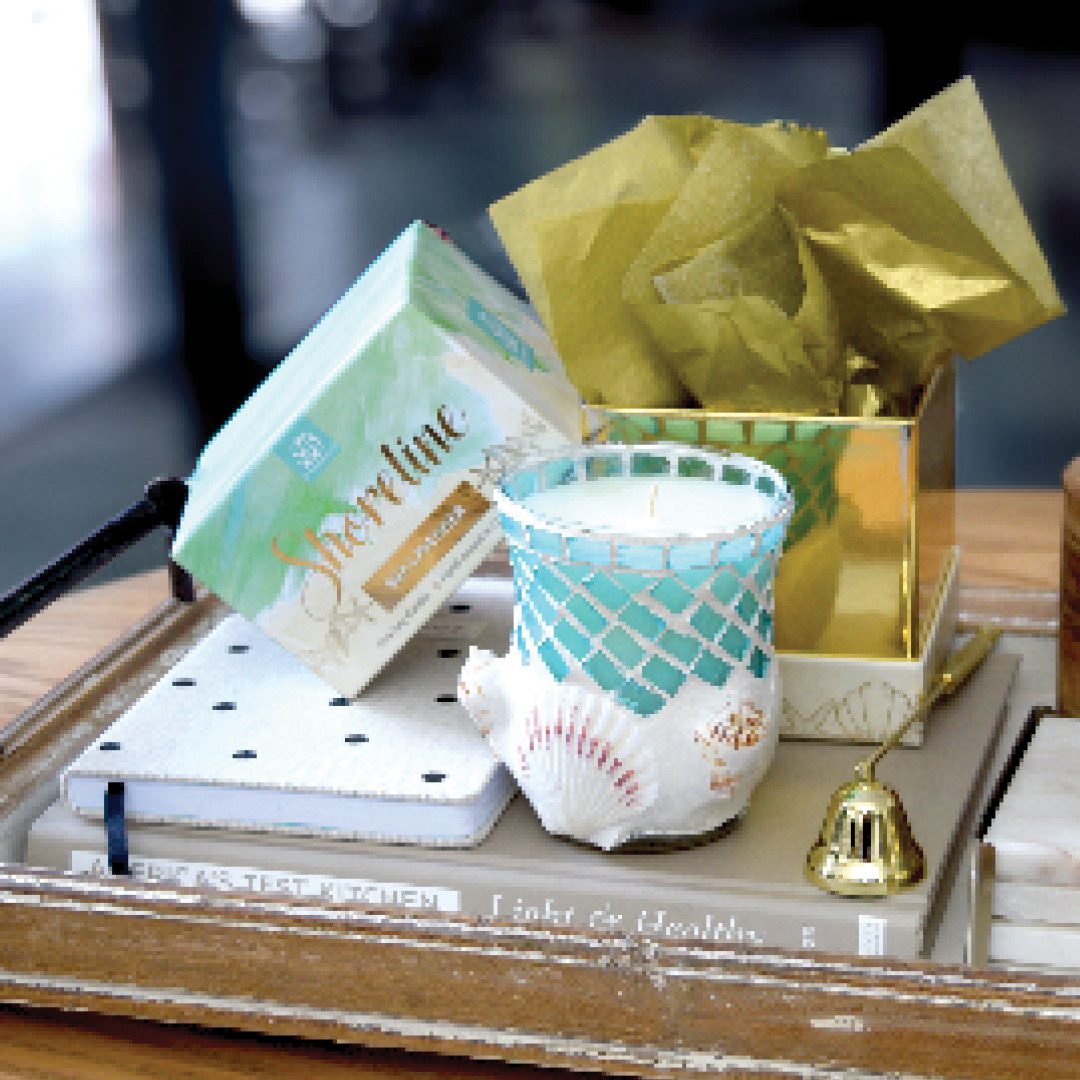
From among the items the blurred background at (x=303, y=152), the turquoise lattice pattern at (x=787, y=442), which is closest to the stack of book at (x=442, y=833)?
the turquoise lattice pattern at (x=787, y=442)

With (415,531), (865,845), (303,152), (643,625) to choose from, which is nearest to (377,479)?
(415,531)

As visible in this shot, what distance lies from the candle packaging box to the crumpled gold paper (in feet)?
0.14

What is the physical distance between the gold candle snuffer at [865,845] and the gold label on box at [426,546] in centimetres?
20

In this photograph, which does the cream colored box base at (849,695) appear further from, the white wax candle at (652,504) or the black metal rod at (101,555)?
the black metal rod at (101,555)

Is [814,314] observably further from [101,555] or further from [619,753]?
[101,555]

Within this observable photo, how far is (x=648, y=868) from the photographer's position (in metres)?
0.62

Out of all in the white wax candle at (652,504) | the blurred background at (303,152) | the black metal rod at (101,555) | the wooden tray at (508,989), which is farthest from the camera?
the blurred background at (303,152)

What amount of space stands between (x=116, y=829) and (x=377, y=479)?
18 centimetres

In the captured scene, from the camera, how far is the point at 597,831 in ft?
2.06

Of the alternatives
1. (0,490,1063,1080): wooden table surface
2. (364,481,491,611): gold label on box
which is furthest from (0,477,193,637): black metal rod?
(364,481,491,611): gold label on box

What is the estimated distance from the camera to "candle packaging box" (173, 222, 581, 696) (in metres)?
0.68

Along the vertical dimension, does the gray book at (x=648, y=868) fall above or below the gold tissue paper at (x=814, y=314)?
below

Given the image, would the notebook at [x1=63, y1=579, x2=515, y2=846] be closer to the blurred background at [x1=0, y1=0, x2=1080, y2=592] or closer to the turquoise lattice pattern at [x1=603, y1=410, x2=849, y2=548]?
the turquoise lattice pattern at [x1=603, y1=410, x2=849, y2=548]

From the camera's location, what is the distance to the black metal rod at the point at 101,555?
30.5 inches
